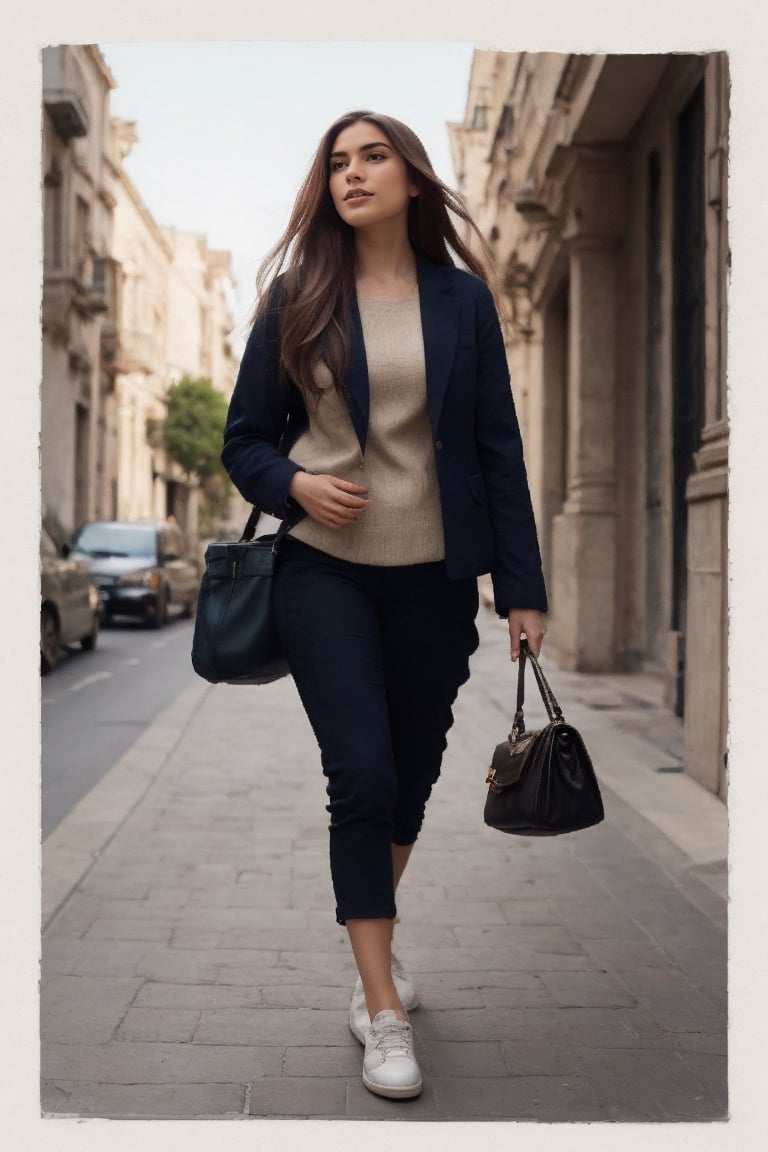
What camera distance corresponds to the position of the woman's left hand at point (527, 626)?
3150 mm

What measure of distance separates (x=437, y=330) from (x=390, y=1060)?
1.58 metres

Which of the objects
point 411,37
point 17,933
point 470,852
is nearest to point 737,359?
point 411,37

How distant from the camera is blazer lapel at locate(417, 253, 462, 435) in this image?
119 inches

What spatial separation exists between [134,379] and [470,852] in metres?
43.3

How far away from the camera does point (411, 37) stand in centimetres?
257

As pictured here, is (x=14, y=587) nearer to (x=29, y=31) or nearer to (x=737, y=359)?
(x=29, y=31)

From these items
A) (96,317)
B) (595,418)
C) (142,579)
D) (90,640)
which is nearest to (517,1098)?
(595,418)

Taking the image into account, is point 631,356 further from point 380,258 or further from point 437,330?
point 437,330

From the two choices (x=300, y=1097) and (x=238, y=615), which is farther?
(x=238, y=615)

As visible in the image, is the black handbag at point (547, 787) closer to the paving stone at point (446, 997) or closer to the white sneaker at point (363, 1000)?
the white sneaker at point (363, 1000)

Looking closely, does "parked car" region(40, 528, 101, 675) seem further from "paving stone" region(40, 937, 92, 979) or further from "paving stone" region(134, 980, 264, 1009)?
"paving stone" region(134, 980, 264, 1009)

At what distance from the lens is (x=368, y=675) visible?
2998 millimetres

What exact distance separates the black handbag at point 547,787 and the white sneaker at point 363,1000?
0.57 m

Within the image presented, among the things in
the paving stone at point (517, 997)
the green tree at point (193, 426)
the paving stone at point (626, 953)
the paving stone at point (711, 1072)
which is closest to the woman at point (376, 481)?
the paving stone at point (517, 997)
